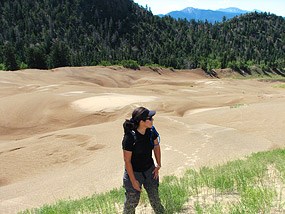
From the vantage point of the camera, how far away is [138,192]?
6.34m

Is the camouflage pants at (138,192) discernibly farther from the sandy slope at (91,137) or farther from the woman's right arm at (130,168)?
the sandy slope at (91,137)

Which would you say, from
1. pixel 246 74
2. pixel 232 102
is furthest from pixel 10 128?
→ pixel 246 74

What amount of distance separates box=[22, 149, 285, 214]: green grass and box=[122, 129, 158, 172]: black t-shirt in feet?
3.35

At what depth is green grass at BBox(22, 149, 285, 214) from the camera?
6.26 metres

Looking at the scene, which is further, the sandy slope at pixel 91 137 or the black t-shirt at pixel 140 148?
the sandy slope at pixel 91 137

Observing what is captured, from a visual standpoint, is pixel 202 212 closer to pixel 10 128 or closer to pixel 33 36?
pixel 10 128

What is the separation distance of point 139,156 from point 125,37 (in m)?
132

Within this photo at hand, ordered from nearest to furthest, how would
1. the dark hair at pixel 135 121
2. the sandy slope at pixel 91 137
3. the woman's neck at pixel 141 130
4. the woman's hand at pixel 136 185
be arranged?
the dark hair at pixel 135 121, the woman's neck at pixel 141 130, the woman's hand at pixel 136 185, the sandy slope at pixel 91 137

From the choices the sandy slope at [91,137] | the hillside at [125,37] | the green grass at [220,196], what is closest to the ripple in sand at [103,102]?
the sandy slope at [91,137]

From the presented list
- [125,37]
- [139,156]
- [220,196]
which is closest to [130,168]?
[139,156]

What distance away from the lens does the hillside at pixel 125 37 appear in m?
104

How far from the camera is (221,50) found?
133 m

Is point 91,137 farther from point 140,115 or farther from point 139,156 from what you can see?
point 140,115

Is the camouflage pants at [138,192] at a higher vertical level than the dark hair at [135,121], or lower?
lower
